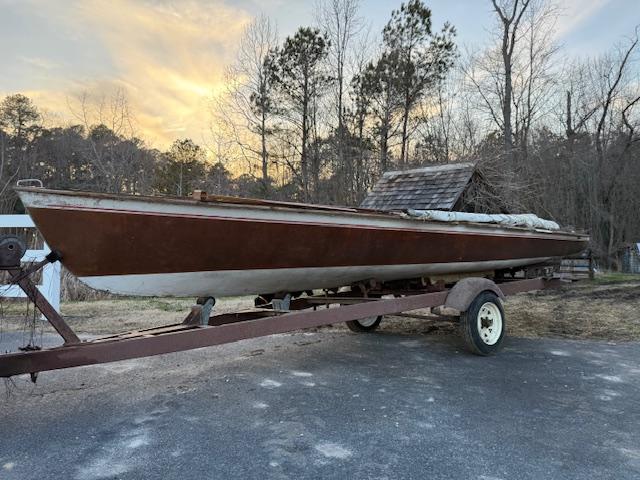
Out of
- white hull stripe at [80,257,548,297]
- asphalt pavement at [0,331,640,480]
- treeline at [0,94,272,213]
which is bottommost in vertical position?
asphalt pavement at [0,331,640,480]

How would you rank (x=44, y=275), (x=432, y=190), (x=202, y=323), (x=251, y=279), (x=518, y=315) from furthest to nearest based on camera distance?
1. (x=432, y=190)
2. (x=518, y=315)
3. (x=44, y=275)
4. (x=251, y=279)
5. (x=202, y=323)

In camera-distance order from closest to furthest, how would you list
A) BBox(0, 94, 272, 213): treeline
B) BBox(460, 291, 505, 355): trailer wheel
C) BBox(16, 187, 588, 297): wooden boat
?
BBox(16, 187, 588, 297): wooden boat < BBox(460, 291, 505, 355): trailer wheel < BBox(0, 94, 272, 213): treeline

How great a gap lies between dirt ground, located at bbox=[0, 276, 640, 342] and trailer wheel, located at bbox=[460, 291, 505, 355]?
0.42 m

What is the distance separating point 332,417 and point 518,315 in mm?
5603

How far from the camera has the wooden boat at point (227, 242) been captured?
3.33m

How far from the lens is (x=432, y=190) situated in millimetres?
10594

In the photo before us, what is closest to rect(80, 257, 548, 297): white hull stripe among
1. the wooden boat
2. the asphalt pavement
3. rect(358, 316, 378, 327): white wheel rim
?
the wooden boat

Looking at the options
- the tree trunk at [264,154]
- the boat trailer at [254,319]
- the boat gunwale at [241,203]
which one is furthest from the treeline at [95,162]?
the boat gunwale at [241,203]

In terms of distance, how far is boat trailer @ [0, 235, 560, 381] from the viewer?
3121mm

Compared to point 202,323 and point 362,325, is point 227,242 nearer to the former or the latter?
point 202,323

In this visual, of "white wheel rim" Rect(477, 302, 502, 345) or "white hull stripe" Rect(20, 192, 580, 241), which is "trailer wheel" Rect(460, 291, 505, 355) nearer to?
"white wheel rim" Rect(477, 302, 502, 345)

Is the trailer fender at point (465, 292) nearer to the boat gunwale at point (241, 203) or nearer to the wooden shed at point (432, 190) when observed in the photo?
the boat gunwale at point (241, 203)

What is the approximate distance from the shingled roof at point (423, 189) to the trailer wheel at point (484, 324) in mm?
4392

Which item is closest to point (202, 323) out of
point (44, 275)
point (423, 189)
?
point (44, 275)
